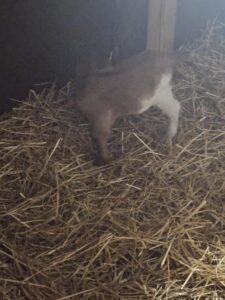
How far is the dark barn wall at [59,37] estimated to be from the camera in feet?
7.85

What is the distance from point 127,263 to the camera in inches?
73.7

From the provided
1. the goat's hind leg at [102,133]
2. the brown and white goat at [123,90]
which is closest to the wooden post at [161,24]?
the brown and white goat at [123,90]

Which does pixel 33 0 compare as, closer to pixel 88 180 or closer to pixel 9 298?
pixel 88 180

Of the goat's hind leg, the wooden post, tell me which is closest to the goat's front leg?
the goat's hind leg

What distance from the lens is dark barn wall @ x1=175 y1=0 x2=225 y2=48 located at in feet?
9.42

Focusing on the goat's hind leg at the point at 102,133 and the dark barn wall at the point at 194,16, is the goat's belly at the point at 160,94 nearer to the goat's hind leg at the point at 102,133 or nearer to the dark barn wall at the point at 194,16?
the goat's hind leg at the point at 102,133

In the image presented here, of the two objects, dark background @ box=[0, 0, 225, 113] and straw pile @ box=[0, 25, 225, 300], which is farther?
dark background @ box=[0, 0, 225, 113]

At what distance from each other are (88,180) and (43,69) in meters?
0.69

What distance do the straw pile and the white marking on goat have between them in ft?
0.19

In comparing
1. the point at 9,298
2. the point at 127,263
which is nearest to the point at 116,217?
the point at 127,263

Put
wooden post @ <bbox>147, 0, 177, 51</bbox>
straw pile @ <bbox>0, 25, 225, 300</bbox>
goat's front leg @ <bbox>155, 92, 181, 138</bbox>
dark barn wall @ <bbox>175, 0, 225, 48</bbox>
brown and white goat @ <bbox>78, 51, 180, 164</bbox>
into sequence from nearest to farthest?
1. straw pile @ <bbox>0, 25, 225, 300</bbox>
2. brown and white goat @ <bbox>78, 51, 180, 164</bbox>
3. goat's front leg @ <bbox>155, 92, 181, 138</bbox>
4. wooden post @ <bbox>147, 0, 177, 51</bbox>
5. dark barn wall @ <bbox>175, 0, 225, 48</bbox>

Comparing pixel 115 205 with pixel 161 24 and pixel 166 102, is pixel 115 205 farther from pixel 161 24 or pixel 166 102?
pixel 161 24

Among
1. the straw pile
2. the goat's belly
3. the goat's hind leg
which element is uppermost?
the goat's belly

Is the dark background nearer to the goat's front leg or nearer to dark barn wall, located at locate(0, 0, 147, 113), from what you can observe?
dark barn wall, located at locate(0, 0, 147, 113)
